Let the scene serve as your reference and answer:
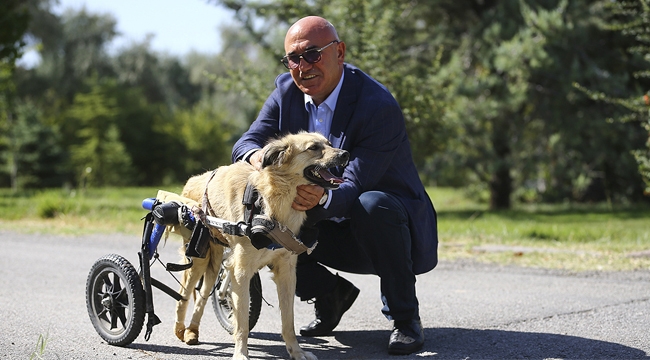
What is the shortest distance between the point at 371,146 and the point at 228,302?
154cm

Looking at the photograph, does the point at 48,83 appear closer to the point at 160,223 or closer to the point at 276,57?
the point at 276,57

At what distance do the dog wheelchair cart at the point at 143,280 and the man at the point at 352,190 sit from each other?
54 centimetres

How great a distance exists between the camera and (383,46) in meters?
12.8

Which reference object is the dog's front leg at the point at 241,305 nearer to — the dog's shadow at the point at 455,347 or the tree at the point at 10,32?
the dog's shadow at the point at 455,347

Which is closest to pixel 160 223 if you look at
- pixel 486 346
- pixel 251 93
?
pixel 486 346

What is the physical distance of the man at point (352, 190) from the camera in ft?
14.4

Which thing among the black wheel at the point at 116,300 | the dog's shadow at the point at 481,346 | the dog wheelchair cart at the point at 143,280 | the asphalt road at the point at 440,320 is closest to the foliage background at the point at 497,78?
the asphalt road at the point at 440,320

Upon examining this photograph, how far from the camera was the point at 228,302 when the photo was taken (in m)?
4.94

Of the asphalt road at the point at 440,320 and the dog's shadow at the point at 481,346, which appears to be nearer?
the dog's shadow at the point at 481,346

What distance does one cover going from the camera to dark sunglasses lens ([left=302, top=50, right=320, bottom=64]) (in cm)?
462

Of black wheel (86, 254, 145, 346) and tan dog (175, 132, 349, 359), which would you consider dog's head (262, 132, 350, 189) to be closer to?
tan dog (175, 132, 349, 359)

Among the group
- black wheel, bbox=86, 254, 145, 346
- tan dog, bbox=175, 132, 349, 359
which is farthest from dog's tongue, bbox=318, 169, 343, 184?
black wheel, bbox=86, 254, 145, 346

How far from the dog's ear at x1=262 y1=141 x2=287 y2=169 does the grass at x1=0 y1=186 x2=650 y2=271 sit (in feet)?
4.41

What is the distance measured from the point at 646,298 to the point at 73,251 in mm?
6798
